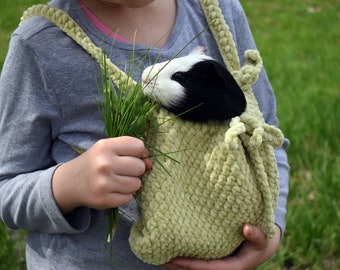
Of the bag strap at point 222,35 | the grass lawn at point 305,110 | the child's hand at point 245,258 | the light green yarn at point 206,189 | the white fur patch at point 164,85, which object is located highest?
the white fur patch at point 164,85

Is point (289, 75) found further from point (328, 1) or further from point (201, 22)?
point (201, 22)

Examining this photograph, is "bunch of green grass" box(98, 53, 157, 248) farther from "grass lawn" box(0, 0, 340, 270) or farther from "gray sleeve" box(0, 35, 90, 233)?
"grass lawn" box(0, 0, 340, 270)

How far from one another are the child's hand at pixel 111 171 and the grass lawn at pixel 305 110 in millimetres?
678

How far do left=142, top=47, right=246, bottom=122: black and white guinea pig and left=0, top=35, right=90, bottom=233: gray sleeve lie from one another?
251 mm

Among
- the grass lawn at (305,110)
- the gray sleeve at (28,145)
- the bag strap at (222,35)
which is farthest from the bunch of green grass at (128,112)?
the grass lawn at (305,110)

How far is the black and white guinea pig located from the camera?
1060 millimetres

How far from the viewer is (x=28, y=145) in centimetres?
121

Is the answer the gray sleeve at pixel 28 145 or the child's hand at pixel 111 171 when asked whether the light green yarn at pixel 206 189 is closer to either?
the child's hand at pixel 111 171

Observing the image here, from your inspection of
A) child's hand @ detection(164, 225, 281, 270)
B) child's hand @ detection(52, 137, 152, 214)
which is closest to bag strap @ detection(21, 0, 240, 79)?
child's hand @ detection(52, 137, 152, 214)

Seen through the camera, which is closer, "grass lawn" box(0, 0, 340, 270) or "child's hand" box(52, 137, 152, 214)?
"child's hand" box(52, 137, 152, 214)

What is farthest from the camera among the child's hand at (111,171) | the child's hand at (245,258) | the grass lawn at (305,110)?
the grass lawn at (305,110)

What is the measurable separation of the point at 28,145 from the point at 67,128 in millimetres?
89

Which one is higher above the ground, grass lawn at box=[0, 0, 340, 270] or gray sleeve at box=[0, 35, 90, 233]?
gray sleeve at box=[0, 35, 90, 233]

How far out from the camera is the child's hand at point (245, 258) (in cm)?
116
